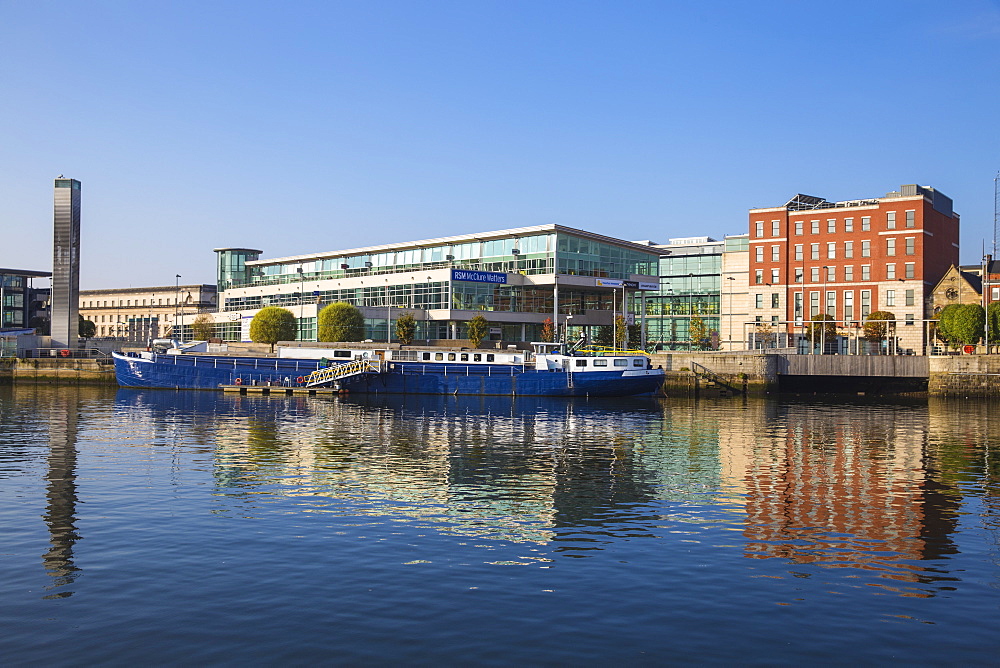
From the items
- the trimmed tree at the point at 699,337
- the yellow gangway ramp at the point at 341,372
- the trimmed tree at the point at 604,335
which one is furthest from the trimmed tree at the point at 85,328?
the trimmed tree at the point at 699,337

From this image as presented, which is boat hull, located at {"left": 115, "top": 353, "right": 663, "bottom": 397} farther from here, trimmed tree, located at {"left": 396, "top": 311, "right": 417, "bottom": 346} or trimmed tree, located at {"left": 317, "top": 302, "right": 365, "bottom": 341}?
trimmed tree, located at {"left": 396, "top": 311, "right": 417, "bottom": 346}

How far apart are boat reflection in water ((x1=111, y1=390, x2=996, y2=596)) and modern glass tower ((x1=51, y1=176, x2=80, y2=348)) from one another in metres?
54.3

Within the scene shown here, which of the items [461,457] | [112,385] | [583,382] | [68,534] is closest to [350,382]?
[583,382]

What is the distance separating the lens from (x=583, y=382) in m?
81.2

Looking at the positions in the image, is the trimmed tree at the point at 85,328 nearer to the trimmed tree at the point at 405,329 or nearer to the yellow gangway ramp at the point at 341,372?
the trimmed tree at the point at 405,329

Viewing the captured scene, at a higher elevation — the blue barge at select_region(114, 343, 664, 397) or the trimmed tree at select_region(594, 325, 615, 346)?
the trimmed tree at select_region(594, 325, 615, 346)

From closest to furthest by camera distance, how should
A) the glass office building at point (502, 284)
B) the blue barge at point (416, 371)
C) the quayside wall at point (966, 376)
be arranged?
the blue barge at point (416, 371)
the quayside wall at point (966, 376)
the glass office building at point (502, 284)

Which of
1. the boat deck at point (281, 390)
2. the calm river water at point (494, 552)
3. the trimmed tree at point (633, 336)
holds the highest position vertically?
the trimmed tree at point (633, 336)

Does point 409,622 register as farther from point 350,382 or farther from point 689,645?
point 350,382

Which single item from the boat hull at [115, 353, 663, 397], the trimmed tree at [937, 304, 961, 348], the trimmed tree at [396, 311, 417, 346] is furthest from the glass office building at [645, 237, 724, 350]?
the boat hull at [115, 353, 663, 397]

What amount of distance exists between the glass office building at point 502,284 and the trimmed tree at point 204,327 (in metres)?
23.8

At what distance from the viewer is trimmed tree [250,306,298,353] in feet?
375

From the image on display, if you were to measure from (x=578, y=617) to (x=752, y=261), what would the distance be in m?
115

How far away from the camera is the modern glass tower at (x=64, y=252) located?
10712 centimetres
